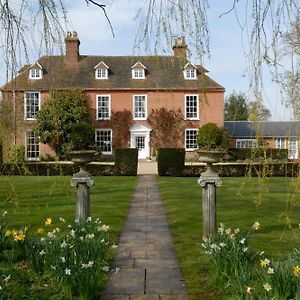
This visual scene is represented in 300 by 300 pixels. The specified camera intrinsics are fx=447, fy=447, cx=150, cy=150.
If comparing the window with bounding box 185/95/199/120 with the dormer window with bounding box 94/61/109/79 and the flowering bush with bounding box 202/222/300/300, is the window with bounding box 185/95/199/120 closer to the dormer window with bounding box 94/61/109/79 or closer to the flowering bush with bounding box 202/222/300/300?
the dormer window with bounding box 94/61/109/79

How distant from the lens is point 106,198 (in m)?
12.6

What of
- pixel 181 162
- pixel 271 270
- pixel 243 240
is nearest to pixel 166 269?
pixel 243 240

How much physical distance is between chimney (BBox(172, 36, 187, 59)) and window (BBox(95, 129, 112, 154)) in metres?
29.8

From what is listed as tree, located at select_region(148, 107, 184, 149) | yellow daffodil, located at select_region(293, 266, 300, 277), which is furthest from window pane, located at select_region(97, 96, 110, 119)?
yellow daffodil, located at select_region(293, 266, 300, 277)

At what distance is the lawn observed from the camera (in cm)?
416

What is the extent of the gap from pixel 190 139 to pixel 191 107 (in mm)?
2354

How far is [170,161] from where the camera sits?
20.9 meters

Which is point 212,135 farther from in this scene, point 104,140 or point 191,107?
point 104,140

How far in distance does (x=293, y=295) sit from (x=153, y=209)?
7.17m

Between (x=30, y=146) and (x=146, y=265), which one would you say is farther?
(x=30, y=146)

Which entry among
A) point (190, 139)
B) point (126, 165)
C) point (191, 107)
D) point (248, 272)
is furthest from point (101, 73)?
point (248, 272)

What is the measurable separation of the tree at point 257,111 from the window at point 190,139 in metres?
29.1

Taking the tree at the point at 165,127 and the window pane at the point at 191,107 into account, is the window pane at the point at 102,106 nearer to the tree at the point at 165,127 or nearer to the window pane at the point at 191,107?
the tree at the point at 165,127

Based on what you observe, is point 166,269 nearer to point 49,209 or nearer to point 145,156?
point 49,209
